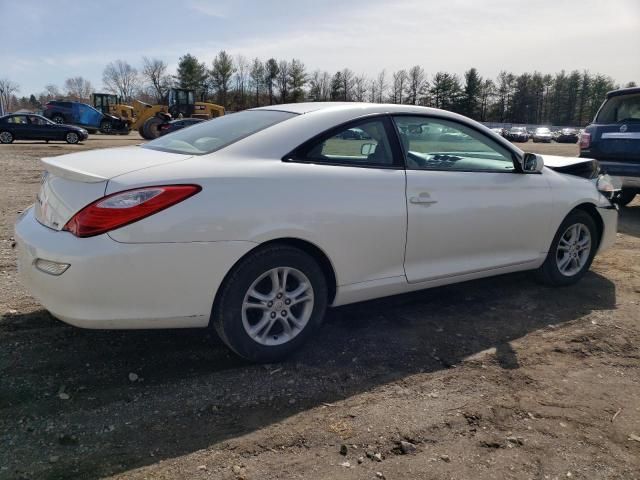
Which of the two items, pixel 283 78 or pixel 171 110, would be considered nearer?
pixel 171 110

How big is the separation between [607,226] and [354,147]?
111 inches

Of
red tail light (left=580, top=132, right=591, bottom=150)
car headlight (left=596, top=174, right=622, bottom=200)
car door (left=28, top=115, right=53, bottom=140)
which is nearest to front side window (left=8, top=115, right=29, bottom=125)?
car door (left=28, top=115, right=53, bottom=140)


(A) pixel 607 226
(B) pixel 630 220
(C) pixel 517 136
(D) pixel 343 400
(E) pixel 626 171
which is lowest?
(D) pixel 343 400

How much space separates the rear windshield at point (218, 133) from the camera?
3238 mm

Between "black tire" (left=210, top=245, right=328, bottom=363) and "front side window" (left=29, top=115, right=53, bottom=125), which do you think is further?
"front side window" (left=29, top=115, right=53, bottom=125)

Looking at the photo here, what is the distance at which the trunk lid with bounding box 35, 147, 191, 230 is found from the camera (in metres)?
2.70

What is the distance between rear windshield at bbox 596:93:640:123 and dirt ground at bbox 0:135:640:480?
4835 mm

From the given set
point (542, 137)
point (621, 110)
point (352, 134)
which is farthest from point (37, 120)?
point (542, 137)

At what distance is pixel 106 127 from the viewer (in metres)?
35.7

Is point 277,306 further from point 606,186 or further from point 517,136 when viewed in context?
point 517,136

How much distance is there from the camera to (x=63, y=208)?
9.01 feet

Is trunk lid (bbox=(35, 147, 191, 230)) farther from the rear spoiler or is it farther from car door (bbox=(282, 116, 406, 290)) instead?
car door (bbox=(282, 116, 406, 290))

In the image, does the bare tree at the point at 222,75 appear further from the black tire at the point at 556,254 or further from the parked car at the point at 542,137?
the black tire at the point at 556,254

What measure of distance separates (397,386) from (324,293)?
69 cm
